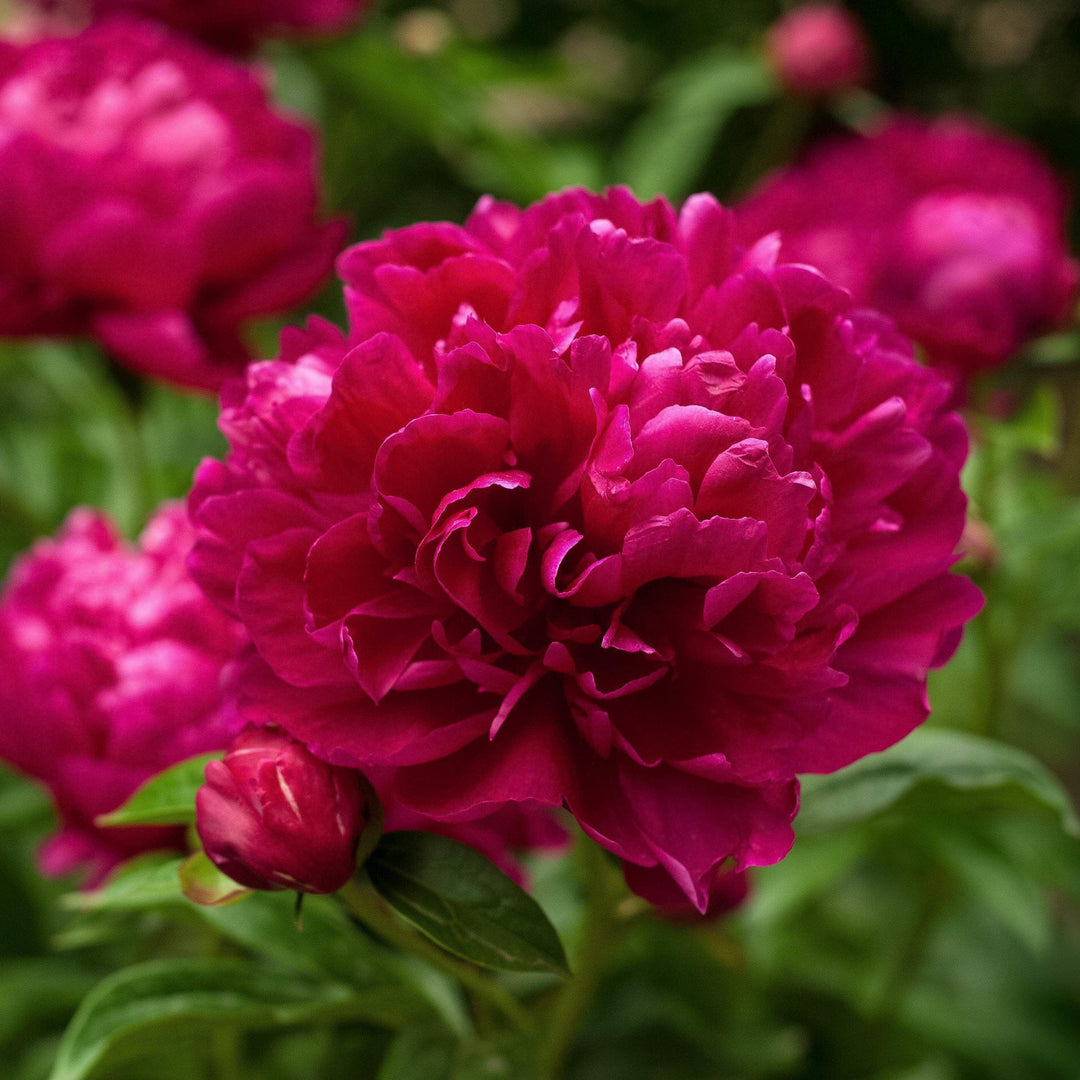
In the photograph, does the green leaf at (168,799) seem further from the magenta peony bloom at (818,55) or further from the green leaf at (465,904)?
the magenta peony bloom at (818,55)

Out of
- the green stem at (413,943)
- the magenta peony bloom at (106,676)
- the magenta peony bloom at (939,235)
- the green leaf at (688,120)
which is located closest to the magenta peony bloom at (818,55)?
the green leaf at (688,120)

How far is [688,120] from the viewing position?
1.23 metres

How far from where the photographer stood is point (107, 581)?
0.56 m

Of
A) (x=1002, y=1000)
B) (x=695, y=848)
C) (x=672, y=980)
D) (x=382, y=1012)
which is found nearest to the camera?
(x=695, y=848)

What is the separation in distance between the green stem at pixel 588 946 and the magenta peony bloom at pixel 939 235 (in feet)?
1.23

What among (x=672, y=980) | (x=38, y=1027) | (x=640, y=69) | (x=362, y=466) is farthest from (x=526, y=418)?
(x=640, y=69)

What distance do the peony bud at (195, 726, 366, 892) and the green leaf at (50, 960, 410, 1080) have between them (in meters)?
0.12

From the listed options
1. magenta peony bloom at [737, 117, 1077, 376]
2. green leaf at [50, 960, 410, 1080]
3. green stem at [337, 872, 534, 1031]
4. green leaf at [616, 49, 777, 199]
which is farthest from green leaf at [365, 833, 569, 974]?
green leaf at [616, 49, 777, 199]

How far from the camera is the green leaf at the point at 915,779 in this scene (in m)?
0.46

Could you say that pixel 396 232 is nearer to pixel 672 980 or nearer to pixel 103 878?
pixel 103 878

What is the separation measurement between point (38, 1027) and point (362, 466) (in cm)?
61

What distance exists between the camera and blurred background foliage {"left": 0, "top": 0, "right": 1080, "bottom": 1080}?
0.59m

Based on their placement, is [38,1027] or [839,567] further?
[38,1027]

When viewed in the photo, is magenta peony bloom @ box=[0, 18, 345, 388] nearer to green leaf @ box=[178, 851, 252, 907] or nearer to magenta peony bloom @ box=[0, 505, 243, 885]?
magenta peony bloom @ box=[0, 505, 243, 885]
